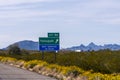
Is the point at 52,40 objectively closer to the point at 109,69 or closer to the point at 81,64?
the point at 81,64

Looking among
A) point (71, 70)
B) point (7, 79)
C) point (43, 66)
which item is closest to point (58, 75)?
point (71, 70)

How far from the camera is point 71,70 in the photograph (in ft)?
88.9

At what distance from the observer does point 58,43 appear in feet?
137

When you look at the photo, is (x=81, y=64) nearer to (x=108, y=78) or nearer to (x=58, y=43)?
(x=58, y=43)

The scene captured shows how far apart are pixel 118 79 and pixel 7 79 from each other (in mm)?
7895

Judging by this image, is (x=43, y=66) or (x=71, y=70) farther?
(x=43, y=66)

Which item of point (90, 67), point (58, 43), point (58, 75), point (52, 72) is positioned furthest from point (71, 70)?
point (58, 43)

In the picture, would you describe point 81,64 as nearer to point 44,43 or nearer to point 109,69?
point 109,69

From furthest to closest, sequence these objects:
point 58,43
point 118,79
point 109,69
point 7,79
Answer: point 58,43 → point 109,69 → point 7,79 → point 118,79

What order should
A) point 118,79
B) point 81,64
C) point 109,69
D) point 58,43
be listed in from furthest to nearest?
1. point 58,43
2. point 81,64
3. point 109,69
4. point 118,79

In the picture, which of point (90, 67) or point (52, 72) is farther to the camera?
point (90, 67)

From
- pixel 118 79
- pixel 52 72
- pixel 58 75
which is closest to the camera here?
pixel 118 79

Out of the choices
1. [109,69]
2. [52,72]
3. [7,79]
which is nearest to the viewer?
[7,79]

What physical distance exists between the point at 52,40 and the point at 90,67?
950cm
